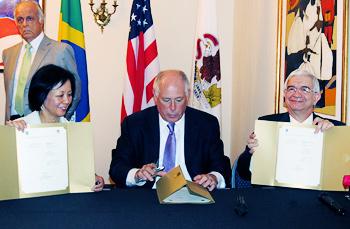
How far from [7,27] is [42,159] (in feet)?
9.63

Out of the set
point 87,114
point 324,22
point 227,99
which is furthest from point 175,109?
point 227,99

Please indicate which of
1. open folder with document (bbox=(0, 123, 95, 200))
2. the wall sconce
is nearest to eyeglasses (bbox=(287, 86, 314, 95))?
open folder with document (bbox=(0, 123, 95, 200))

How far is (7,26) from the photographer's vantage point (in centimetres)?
450

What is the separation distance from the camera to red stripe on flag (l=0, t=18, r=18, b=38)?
4.49 m

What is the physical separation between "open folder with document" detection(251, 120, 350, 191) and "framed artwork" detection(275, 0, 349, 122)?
0.64 m

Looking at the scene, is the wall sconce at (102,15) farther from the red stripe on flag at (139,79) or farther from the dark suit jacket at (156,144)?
the dark suit jacket at (156,144)

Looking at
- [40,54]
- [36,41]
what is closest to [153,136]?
[40,54]

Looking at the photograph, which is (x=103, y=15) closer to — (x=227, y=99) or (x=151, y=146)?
(x=227, y=99)

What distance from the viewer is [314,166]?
2125mm

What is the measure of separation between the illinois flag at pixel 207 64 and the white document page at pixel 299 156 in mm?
2181

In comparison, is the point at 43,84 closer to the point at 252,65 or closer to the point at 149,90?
the point at 149,90

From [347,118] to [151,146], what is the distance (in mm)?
1208

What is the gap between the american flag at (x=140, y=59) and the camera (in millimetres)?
4336

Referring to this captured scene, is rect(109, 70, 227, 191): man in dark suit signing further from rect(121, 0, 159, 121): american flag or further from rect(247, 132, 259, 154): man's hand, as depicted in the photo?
rect(121, 0, 159, 121): american flag
